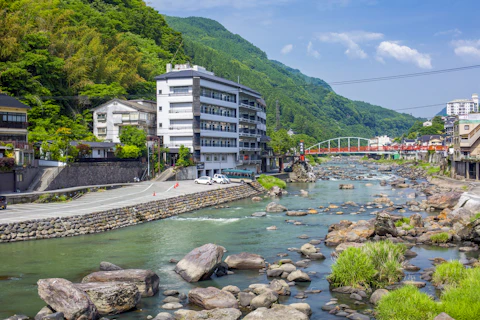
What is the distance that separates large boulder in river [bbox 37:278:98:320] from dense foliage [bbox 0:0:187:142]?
110 feet

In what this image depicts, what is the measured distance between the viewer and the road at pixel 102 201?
29.5m

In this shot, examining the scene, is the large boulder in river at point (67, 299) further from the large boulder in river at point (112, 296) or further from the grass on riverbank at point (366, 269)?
the grass on riverbank at point (366, 269)

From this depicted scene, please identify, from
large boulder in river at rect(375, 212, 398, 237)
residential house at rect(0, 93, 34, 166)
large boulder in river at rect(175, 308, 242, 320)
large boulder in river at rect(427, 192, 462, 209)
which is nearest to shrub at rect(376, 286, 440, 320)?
large boulder in river at rect(175, 308, 242, 320)

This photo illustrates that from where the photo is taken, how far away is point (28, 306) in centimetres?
1634

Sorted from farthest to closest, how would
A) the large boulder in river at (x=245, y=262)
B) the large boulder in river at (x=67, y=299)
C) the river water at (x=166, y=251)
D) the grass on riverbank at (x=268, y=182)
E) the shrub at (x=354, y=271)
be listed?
the grass on riverbank at (x=268, y=182) < the large boulder in river at (x=245, y=262) < the shrub at (x=354, y=271) < the river water at (x=166, y=251) < the large boulder in river at (x=67, y=299)

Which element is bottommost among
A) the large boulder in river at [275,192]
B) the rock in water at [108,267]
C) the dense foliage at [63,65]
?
the rock in water at [108,267]

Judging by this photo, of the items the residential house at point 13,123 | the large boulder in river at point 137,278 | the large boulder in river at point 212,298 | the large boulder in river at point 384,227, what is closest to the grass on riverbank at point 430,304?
the large boulder in river at point 212,298

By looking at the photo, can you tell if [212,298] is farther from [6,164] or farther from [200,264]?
[6,164]

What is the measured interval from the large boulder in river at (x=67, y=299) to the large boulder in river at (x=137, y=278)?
6.85ft

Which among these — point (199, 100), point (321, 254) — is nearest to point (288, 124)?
point (199, 100)

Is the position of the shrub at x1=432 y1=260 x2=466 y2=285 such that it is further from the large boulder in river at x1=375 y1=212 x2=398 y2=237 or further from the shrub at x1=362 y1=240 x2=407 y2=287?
the large boulder in river at x1=375 y1=212 x2=398 y2=237

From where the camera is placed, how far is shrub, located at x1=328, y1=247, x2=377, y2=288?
18234mm

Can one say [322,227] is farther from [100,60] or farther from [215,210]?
[100,60]

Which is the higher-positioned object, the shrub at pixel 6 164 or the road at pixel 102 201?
the shrub at pixel 6 164
